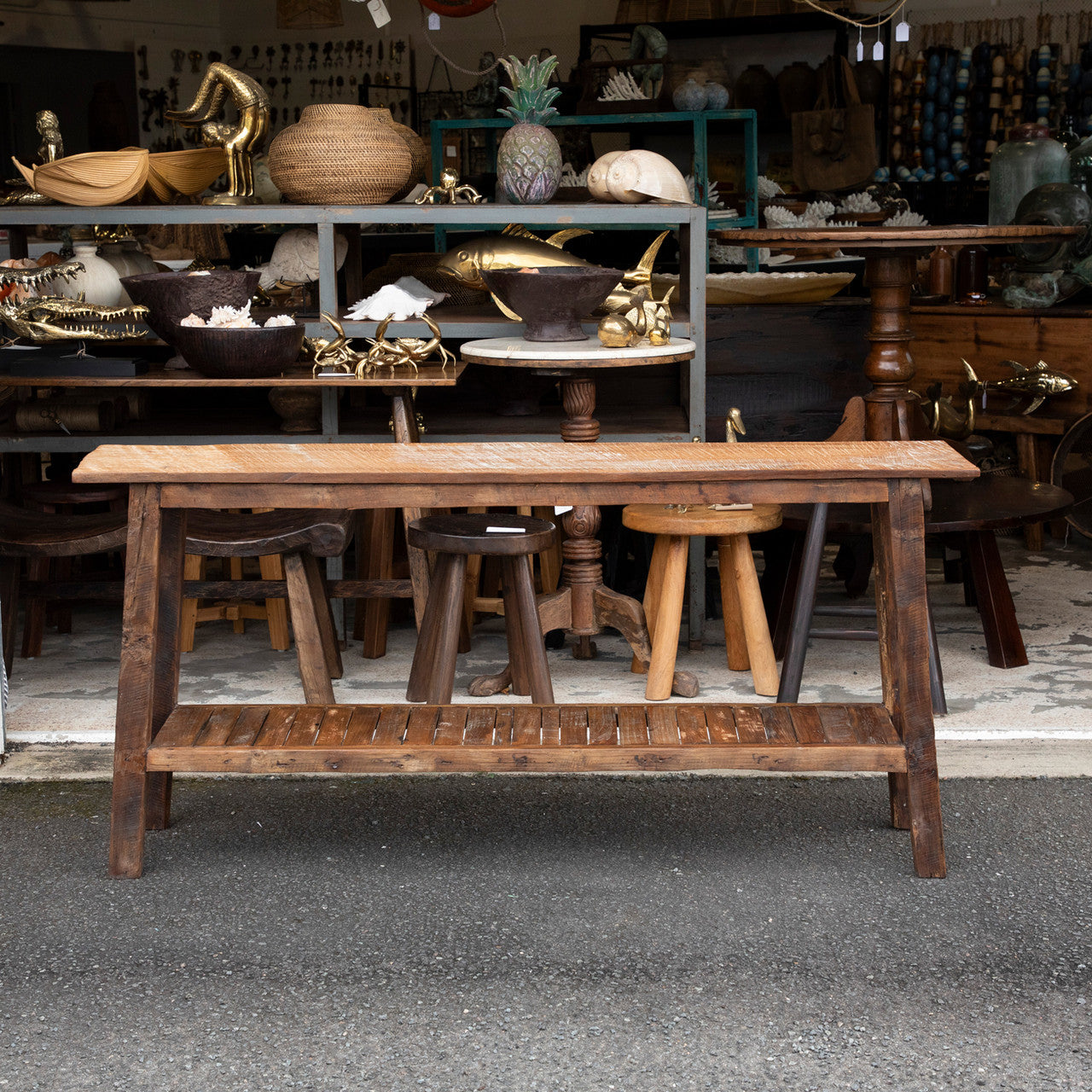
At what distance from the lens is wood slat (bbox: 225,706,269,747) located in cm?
264

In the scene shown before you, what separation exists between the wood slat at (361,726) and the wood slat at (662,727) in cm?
54

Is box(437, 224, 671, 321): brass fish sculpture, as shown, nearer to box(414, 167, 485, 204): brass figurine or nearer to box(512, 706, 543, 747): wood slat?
box(414, 167, 485, 204): brass figurine

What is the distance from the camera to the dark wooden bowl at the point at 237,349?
12.1ft

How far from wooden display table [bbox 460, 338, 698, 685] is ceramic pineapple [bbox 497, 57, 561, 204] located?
449mm

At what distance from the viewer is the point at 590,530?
12.3 feet

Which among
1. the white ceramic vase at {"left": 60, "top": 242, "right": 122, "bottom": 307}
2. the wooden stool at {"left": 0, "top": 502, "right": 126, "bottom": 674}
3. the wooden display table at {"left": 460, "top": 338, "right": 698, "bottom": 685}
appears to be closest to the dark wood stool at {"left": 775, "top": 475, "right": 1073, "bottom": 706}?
the wooden display table at {"left": 460, "top": 338, "right": 698, "bottom": 685}

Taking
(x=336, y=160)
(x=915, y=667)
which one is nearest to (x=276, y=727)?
(x=915, y=667)

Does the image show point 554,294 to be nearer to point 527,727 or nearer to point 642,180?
point 642,180

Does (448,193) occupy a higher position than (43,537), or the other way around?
(448,193)

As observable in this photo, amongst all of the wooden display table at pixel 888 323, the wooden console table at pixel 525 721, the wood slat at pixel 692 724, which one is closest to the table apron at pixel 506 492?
the wooden console table at pixel 525 721

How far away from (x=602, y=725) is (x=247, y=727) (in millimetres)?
698

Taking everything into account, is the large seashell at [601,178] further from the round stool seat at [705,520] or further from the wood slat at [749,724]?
the wood slat at [749,724]

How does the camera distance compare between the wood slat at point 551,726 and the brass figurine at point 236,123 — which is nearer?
the wood slat at point 551,726

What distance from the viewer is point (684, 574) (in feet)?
11.9
